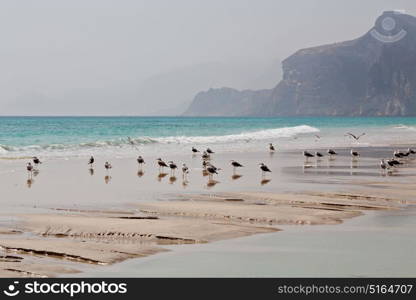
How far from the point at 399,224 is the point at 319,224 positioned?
1.53 meters

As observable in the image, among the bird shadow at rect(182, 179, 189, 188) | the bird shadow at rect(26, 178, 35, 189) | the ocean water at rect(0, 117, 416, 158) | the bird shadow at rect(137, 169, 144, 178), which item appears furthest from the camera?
the ocean water at rect(0, 117, 416, 158)

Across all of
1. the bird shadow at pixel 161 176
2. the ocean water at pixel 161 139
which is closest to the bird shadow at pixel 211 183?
the bird shadow at pixel 161 176

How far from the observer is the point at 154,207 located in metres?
16.5

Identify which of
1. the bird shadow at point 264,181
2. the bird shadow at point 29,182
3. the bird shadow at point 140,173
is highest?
the bird shadow at point 140,173

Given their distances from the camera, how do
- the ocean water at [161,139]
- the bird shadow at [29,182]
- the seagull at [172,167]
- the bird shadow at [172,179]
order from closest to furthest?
the bird shadow at [29,182], the bird shadow at [172,179], the seagull at [172,167], the ocean water at [161,139]

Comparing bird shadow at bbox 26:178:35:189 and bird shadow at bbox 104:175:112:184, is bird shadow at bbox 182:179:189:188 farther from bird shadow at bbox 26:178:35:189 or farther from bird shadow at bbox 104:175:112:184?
bird shadow at bbox 26:178:35:189

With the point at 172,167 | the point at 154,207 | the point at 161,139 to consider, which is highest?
the point at 161,139

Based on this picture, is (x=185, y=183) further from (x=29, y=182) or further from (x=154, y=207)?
(x=154, y=207)

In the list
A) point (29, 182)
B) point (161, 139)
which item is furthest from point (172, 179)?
point (161, 139)

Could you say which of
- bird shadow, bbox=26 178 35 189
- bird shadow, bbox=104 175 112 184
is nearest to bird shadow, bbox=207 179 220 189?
bird shadow, bbox=104 175 112 184

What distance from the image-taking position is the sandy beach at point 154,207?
37.0ft

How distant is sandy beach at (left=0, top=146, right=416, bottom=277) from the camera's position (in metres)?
11.3

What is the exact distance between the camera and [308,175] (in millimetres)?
25375

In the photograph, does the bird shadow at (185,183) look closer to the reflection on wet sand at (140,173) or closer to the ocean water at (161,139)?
the reflection on wet sand at (140,173)
